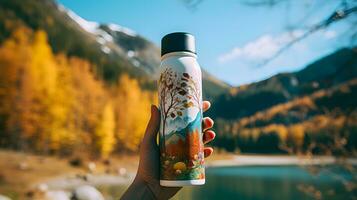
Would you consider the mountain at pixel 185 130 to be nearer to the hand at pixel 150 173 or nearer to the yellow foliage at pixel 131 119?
the hand at pixel 150 173

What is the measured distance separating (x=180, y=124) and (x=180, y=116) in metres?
0.03

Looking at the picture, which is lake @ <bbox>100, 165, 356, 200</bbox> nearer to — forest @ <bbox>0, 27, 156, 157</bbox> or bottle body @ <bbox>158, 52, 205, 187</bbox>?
bottle body @ <bbox>158, 52, 205, 187</bbox>

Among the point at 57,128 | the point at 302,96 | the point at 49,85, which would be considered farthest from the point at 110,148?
the point at 302,96

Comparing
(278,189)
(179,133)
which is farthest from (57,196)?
(179,133)

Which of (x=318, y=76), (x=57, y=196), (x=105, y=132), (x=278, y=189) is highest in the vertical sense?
(x=105, y=132)

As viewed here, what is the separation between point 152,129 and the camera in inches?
69.1

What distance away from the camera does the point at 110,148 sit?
36.7m

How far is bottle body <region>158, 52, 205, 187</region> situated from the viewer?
5.28ft

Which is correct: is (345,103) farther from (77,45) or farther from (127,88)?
(77,45)

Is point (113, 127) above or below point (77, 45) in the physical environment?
below

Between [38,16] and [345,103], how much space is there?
235 feet

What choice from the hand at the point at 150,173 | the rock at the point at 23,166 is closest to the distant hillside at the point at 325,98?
the hand at the point at 150,173

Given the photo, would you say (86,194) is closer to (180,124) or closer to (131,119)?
(180,124)

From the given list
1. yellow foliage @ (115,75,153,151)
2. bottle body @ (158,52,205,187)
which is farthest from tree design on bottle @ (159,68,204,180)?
yellow foliage @ (115,75,153,151)
